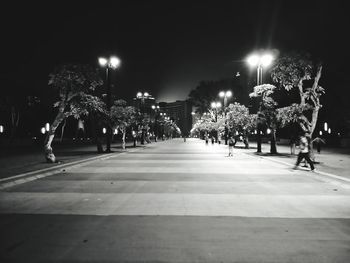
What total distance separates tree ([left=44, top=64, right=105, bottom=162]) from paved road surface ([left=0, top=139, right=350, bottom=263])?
8.36 meters

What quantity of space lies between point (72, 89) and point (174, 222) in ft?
50.4

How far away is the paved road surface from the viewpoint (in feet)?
18.4

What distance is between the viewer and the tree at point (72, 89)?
20.6m

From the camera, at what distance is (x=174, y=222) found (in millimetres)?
7504

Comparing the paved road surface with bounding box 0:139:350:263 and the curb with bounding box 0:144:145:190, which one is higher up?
the curb with bounding box 0:144:145:190

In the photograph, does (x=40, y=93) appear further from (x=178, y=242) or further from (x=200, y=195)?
(x=178, y=242)

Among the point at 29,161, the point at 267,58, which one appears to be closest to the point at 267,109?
the point at 267,58

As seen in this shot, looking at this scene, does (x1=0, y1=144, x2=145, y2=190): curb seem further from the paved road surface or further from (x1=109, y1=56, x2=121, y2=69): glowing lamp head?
(x1=109, y1=56, x2=121, y2=69): glowing lamp head

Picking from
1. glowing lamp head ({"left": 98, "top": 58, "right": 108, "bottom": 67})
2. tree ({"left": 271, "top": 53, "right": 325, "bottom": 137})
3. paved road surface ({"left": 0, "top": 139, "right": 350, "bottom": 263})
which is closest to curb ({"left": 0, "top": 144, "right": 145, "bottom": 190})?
paved road surface ({"left": 0, "top": 139, "right": 350, "bottom": 263})

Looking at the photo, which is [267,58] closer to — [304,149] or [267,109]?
[267,109]

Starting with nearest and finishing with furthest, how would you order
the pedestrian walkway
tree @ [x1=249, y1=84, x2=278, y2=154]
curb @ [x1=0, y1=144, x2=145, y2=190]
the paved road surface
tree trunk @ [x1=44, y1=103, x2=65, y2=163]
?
the paved road surface
curb @ [x1=0, y1=144, x2=145, y2=190]
the pedestrian walkway
tree trunk @ [x1=44, y1=103, x2=65, y2=163]
tree @ [x1=249, y1=84, x2=278, y2=154]

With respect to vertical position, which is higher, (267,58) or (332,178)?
(267,58)

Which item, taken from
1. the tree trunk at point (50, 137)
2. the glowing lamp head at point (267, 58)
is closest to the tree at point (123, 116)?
the tree trunk at point (50, 137)

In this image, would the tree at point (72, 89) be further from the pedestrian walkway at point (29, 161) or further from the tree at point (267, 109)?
the tree at point (267, 109)
